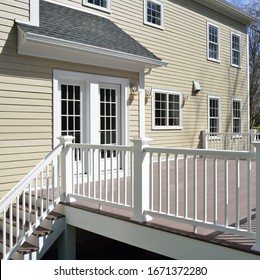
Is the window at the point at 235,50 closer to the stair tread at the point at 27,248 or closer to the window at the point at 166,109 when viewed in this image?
the window at the point at 166,109

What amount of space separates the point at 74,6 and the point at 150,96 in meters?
2.90

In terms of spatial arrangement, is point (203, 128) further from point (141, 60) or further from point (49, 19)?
point (49, 19)

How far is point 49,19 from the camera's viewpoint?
249 inches

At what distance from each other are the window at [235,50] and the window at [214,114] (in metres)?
2.01

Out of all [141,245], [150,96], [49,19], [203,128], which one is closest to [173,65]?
[150,96]

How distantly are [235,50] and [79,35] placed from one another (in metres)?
8.47

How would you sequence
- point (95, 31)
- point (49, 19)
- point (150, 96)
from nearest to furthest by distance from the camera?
point (49, 19) < point (95, 31) < point (150, 96)

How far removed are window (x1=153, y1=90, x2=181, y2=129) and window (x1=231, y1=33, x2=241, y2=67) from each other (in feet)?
13.7

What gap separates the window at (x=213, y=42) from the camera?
37.8 ft

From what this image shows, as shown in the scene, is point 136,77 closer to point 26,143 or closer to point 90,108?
point 90,108

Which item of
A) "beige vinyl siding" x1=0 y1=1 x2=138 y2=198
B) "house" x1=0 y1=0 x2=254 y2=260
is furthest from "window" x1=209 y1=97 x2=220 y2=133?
"beige vinyl siding" x1=0 y1=1 x2=138 y2=198

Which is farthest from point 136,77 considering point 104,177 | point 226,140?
A: point 226,140

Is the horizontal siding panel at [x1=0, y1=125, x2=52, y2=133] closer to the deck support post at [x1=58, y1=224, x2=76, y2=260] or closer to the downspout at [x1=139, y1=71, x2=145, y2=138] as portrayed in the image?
the deck support post at [x1=58, y1=224, x2=76, y2=260]

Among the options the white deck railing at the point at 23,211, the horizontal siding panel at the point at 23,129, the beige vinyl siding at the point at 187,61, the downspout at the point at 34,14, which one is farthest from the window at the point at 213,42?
the white deck railing at the point at 23,211
